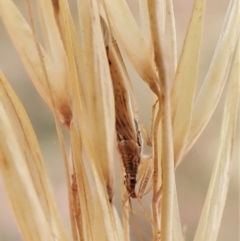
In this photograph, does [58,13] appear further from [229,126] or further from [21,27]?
[229,126]

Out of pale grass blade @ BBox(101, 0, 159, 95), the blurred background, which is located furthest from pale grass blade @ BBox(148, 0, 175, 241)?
the blurred background

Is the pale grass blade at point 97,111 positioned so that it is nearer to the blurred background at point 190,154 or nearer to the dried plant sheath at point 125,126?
the dried plant sheath at point 125,126

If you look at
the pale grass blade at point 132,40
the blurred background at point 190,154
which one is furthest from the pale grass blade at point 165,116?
the blurred background at point 190,154

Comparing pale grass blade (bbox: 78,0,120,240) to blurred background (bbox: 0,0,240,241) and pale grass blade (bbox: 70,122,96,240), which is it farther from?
blurred background (bbox: 0,0,240,241)

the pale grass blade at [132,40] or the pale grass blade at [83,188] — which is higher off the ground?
the pale grass blade at [132,40]

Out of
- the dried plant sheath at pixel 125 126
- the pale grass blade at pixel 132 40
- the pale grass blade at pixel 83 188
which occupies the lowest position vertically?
the pale grass blade at pixel 83 188

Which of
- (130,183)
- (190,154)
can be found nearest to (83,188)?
(130,183)
